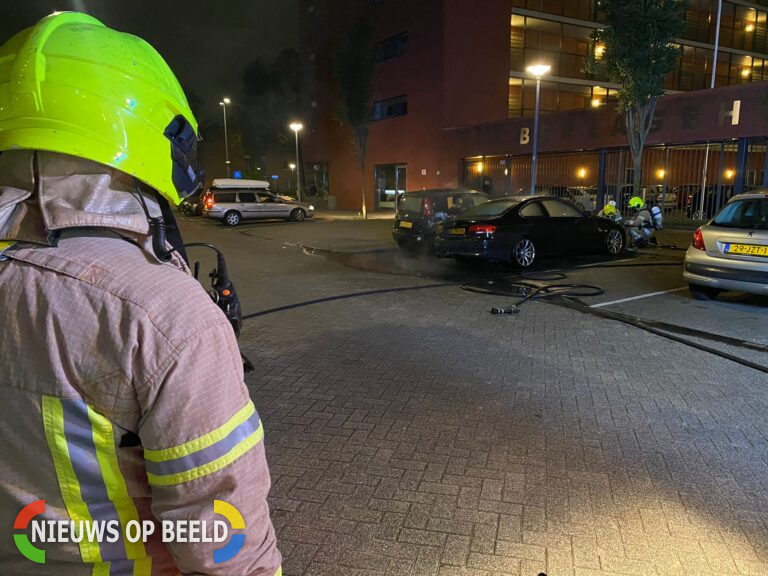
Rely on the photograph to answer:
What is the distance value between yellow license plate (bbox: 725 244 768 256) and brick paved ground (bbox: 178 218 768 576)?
2.02 meters

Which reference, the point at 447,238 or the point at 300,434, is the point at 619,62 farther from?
the point at 300,434

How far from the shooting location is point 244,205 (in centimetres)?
2334

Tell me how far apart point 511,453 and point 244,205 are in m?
21.5

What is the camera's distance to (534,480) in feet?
10.3

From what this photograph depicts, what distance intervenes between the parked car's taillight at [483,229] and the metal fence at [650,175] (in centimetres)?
1083

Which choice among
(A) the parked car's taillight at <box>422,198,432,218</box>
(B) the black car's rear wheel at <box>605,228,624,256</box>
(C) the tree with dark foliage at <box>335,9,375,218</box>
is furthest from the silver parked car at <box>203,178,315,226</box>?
(B) the black car's rear wheel at <box>605,228,624,256</box>

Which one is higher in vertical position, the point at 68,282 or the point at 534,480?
the point at 68,282

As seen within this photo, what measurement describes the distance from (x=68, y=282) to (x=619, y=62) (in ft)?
57.9

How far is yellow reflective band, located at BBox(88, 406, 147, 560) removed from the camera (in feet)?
3.51

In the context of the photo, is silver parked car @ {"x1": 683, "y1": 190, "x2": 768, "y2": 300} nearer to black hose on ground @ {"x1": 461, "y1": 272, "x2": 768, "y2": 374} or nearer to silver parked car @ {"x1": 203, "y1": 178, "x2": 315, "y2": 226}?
black hose on ground @ {"x1": 461, "y1": 272, "x2": 768, "y2": 374}

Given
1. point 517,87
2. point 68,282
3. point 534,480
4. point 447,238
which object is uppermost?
point 517,87

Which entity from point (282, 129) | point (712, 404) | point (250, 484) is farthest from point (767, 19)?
point (250, 484)

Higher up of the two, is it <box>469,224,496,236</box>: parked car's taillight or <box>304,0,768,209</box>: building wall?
<box>304,0,768,209</box>: building wall

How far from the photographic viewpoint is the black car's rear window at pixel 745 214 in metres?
6.87
